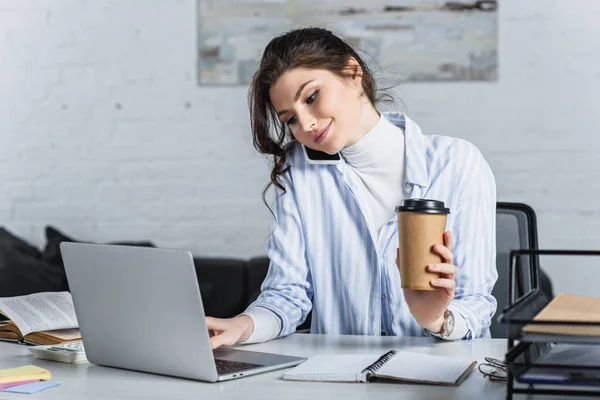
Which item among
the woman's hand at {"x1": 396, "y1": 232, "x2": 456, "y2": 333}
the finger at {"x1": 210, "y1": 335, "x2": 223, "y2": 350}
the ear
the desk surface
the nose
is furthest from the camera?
the ear

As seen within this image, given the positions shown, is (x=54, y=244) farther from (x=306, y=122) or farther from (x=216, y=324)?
(x=216, y=324)

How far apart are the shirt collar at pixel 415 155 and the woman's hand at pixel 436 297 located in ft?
1.30

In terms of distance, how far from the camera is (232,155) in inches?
127

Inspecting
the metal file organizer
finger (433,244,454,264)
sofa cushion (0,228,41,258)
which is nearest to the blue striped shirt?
finger (433,244,454,264)

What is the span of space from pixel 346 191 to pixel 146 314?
73cm

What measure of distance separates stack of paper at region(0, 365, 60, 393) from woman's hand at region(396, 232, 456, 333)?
525 mm

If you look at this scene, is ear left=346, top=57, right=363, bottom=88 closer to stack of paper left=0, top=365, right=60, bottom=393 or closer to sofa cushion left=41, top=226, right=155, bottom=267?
stack of paper left=0, top=365, right=60, bottom=393

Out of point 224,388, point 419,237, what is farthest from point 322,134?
point 224,388

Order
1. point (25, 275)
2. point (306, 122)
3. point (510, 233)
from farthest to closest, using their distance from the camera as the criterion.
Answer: point (25, 275), point (510, 233), point (306, 122)

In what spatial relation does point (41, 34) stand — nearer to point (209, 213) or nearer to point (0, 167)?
point (0, 167)

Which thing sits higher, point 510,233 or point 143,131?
point 143,131

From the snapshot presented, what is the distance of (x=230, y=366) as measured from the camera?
117 centimetres

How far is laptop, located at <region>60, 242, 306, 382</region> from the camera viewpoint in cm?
107

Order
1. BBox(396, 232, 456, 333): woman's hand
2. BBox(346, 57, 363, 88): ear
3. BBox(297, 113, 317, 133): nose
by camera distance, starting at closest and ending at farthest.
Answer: BBox(396, 232, 456, 333): woman's hand → BBox(297, 113, 317, 133): nose → BBox(346, 57, 363, 88): ear
